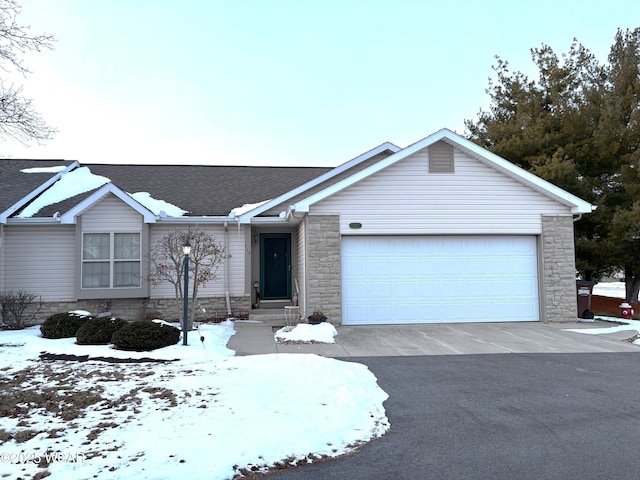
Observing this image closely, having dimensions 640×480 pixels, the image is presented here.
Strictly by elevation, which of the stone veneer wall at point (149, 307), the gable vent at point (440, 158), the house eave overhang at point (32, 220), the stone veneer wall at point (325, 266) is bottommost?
the stone veneer wall at point (149, 307)

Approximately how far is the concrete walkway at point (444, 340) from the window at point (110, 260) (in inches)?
136

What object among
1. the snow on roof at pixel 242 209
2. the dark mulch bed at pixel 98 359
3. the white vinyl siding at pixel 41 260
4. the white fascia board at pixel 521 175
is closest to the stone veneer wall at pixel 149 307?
the white vinyl siding at pixel 41 260

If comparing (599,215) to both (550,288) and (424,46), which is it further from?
(424,46)

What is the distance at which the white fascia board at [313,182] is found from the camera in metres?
12.3

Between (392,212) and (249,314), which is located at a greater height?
(392,212)

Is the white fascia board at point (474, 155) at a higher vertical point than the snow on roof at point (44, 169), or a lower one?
lower

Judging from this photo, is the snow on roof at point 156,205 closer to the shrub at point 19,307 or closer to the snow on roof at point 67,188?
the snow on roof at point 67,188

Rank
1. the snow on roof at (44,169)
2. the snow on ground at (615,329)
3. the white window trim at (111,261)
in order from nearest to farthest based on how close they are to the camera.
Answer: the snow on ground at (615,329), the white window trim at (111,261), the snow on roof at (44,169)

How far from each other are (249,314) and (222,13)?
9.73 m

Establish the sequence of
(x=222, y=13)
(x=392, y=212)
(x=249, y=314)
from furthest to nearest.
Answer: (x=222, y=13), (x=249, y=314), (x=392, y=212)

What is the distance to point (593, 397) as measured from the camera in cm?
548

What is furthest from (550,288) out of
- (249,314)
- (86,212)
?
(86,212)

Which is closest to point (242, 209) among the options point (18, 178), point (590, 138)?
point (18, 178)

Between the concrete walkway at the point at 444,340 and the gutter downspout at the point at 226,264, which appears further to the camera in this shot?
the gutter downspout at the point at 226,264
